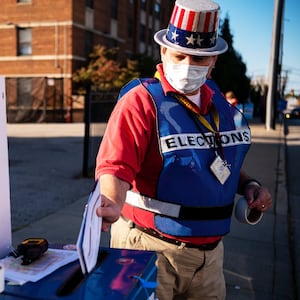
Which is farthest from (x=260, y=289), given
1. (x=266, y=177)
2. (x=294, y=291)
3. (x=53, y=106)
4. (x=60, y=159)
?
(x=53, y=106)

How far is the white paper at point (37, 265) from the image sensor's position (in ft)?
4.24

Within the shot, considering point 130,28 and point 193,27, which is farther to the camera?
point 130,28

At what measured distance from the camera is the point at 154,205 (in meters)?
1.83

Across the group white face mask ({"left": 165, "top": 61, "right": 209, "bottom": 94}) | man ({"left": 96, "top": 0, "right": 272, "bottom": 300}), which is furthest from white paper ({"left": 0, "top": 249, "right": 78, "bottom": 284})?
white face mask ({"left": 165, "top": 61, "right": 209, "bottom": 94})

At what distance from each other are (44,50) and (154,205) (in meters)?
23.8

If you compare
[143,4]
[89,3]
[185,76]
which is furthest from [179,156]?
[143,4]

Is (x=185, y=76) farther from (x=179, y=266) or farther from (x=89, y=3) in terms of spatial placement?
(x=89, y=3)

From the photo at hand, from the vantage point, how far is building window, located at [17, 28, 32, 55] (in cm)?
2414

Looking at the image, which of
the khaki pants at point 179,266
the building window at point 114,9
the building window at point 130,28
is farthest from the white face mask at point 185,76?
the building window at point 130,28

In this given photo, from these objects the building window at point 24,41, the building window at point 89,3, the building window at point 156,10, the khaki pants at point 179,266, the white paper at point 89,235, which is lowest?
the khaki pants at point 179,266

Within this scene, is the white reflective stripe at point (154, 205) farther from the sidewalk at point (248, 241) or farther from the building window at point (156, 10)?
the building window at point (156, 10)

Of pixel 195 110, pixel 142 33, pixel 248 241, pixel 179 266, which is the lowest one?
pixel 248 241

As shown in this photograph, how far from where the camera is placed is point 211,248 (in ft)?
6.46

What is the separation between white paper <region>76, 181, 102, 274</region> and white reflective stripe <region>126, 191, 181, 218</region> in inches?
20.4
